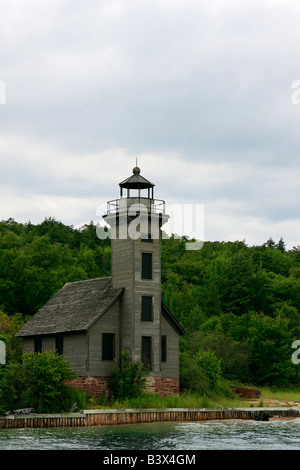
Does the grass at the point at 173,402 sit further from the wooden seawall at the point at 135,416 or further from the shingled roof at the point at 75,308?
the shingled roof at the point at 75,308

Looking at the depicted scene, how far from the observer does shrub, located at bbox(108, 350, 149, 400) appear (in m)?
43.8

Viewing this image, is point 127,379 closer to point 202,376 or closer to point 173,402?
Result: point 173,402

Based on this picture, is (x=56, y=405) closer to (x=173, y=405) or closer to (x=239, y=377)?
(x=173, y=405)

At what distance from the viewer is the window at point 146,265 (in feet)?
153

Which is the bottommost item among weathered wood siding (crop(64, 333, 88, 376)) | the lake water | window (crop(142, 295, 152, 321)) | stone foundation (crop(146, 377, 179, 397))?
the lake water

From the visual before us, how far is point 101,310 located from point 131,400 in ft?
19.6

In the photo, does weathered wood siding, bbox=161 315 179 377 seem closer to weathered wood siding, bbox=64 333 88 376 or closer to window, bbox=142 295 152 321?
window, bbox=142 295 152 321

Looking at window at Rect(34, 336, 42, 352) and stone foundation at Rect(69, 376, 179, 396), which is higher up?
window at Rect(34, 336, 42, 352)

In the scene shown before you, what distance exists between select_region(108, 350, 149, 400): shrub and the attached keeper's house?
507 millimetres

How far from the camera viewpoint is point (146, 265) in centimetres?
4675

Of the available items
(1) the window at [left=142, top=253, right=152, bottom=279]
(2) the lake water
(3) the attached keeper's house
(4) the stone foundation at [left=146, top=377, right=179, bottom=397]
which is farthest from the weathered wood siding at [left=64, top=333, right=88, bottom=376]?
(2) the lake water

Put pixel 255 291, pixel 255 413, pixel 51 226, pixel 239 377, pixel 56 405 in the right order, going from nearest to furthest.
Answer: pixel 56 405 → pixel 255 413 → pixel 239 377 → pixel 255 291 → pixel 51 226

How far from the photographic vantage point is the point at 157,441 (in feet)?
100
